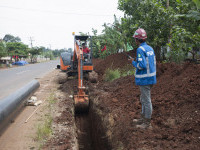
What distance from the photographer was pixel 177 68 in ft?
22.5

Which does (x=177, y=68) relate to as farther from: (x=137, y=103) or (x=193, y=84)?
(x=137, y=103)

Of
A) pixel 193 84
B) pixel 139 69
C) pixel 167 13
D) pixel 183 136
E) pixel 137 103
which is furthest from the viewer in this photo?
pixel 167 13

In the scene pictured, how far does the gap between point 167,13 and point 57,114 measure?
544 centimetres

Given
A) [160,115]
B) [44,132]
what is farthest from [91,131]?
[160,115]

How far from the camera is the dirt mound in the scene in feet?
12.2

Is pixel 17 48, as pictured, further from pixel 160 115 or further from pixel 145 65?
pixel 145 65

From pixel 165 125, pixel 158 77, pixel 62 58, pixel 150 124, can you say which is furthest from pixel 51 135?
pixel 62 58

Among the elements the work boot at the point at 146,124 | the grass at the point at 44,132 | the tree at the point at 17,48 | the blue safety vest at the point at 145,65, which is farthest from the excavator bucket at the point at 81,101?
the tree at the point at 17,48

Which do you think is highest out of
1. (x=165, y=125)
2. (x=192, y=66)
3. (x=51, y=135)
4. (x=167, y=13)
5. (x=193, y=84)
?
(x=167, y=13)

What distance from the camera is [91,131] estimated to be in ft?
23.7

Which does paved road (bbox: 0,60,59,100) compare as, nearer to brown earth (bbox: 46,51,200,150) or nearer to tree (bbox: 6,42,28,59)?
brown earth (bbox: 46,51,200,150)

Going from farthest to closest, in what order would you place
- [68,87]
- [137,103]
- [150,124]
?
[68,87], [137,103], [150,124]

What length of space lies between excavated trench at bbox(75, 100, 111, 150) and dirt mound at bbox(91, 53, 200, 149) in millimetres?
595

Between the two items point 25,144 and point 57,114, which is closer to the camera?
point 25,144
